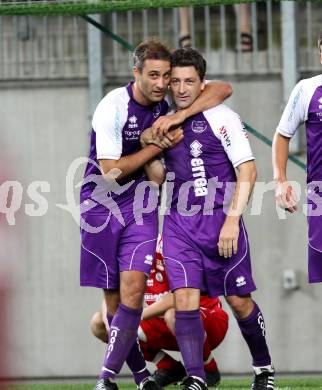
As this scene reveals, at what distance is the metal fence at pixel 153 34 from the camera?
984cm

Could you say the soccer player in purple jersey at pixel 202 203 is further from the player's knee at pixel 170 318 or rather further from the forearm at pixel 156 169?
the player's knee at pixel 170 318

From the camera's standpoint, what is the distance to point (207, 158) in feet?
18.0

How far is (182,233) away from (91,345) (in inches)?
189

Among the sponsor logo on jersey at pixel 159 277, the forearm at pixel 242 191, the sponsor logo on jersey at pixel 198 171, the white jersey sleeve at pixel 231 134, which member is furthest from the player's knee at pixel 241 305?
the sponsor logo on jersey at pixel 159 277

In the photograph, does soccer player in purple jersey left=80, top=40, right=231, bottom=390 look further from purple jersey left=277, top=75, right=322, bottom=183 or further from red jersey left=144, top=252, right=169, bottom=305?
red jersey left=144, top=252, right=169, bottom=305

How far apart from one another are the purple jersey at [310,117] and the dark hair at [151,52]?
27.1 inches

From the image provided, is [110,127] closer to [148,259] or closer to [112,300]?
[148,259]

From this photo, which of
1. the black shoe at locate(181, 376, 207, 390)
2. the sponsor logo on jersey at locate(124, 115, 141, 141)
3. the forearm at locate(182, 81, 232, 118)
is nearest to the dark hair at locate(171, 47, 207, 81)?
the forearm at locate(182, 81, 232, 118)

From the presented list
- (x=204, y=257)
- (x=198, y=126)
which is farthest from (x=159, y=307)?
(x=198, y=126)

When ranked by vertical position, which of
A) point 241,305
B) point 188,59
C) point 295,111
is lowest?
point 241,305

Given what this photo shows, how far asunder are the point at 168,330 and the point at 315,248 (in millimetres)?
1403

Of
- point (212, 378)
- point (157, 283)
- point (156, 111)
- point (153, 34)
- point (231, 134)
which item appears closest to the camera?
point (231, 134)

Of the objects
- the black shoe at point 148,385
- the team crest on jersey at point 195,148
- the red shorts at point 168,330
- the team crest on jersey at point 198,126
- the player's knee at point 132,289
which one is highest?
the team crest on jersey at point 198,126

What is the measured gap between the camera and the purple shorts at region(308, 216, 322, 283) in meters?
5.55
